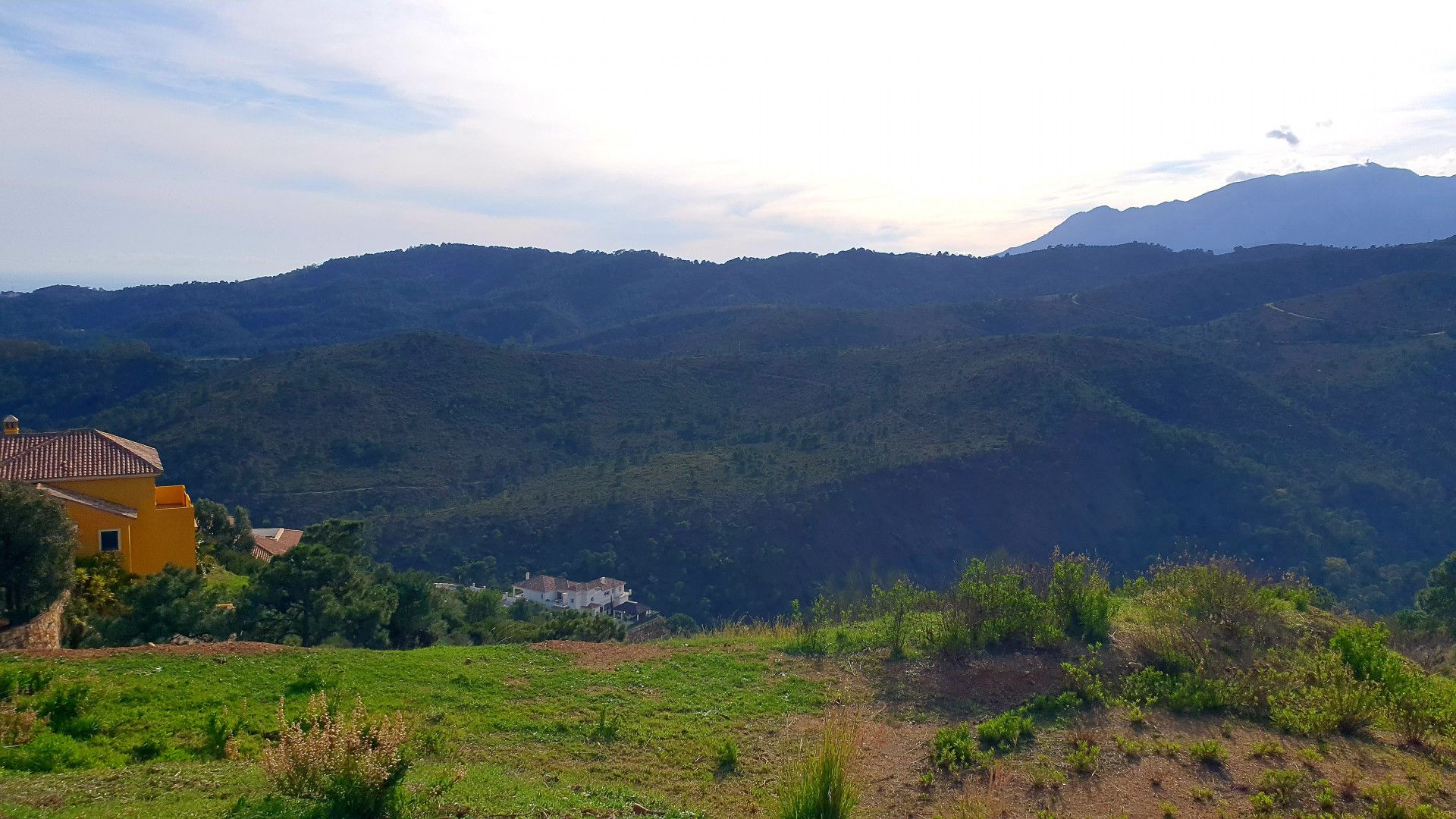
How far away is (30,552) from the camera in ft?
33.8

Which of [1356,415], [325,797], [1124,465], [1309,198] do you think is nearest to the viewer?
[325,797]

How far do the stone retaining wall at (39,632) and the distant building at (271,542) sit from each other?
31.5 ft

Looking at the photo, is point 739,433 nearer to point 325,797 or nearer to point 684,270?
point 325,797

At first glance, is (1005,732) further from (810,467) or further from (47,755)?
(810,467)

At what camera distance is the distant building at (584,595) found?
29.2 meters

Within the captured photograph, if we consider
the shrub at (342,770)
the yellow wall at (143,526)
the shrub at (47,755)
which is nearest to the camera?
the shrub at (342,770)

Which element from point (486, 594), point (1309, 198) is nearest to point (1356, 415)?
point (486, 594)

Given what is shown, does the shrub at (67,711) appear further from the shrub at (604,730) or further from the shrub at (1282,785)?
the shrub at (1282,785)

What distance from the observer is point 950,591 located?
30.6 ft

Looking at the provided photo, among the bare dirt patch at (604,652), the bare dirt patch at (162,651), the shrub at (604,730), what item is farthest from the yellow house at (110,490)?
the shrub at (604,730)

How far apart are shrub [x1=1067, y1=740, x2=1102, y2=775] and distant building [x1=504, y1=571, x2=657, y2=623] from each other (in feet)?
76.0

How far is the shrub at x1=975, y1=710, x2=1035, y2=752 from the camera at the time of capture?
21.3 feet

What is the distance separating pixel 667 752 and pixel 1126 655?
14.3 ft

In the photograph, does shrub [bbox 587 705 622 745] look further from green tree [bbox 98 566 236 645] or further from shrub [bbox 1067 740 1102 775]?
green tree [bbox 98 566 236 645]
